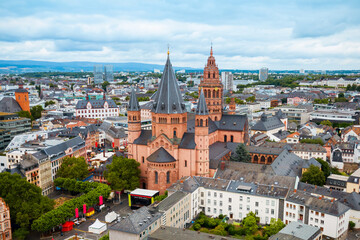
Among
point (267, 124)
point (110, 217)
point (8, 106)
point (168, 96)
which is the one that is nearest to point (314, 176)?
point (168, 96)

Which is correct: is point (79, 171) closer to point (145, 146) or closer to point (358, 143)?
point (145, 146)

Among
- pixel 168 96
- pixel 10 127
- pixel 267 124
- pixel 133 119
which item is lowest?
pixel 267 124

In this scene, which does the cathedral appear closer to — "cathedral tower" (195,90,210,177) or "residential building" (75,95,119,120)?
"cathedral tower" (195,90,210,177)

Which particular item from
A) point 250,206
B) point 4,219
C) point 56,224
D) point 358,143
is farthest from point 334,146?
point 4,219

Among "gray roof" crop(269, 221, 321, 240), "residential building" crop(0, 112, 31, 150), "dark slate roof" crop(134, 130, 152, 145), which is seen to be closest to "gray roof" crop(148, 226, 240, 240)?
"gray roof" crop(269, 221, 321, 240)

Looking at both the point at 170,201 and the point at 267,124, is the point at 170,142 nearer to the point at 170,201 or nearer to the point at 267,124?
the point at 170,201

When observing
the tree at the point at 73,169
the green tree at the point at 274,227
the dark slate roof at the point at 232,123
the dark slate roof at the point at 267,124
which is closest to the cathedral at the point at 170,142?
the dark slate roof at the point at 232,123
